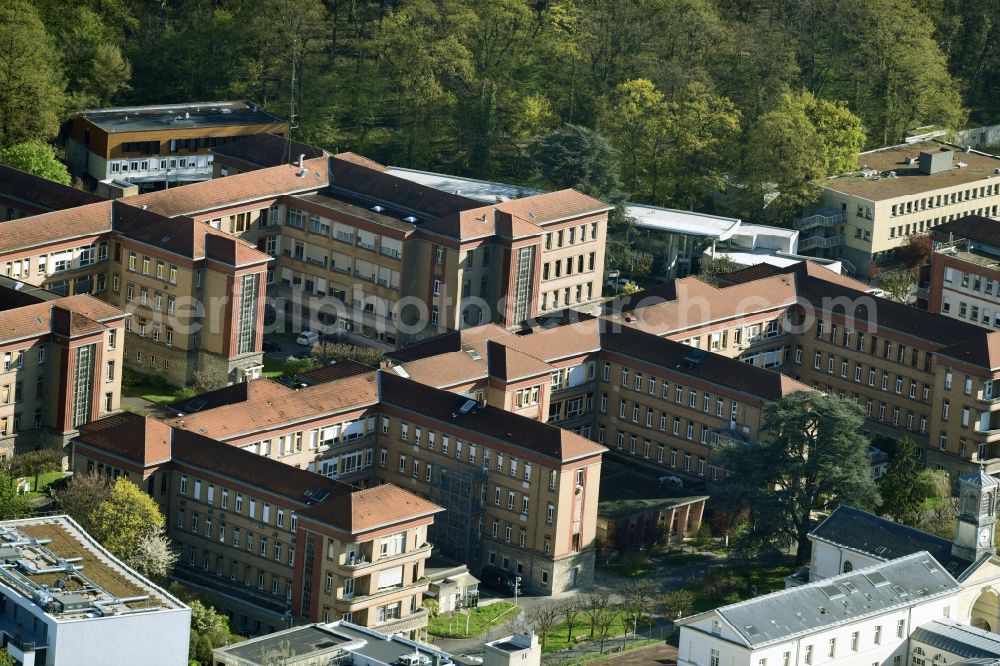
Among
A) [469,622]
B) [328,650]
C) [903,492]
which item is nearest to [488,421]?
[469,622]

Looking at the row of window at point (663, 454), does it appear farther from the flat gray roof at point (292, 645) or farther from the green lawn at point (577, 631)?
the flat gray roof at point (292, 645)

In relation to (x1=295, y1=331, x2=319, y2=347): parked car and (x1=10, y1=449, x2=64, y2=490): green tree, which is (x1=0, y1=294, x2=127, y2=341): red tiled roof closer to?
(x1=10, y1=449, x2=64, y2=490): green tree

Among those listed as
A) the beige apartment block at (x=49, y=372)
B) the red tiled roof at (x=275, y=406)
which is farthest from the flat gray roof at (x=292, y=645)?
the beige apartment block at (x=49, y=372)

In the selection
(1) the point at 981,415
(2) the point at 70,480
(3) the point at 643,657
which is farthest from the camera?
(1) the point at 981,415

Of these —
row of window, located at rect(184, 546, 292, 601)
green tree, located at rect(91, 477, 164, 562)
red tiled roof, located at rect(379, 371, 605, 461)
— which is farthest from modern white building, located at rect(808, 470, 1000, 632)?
green tree, located at rect(91, 477, 164, 562)

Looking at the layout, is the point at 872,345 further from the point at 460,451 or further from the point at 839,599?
the point at 839,599

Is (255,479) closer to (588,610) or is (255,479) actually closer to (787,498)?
(588,610)

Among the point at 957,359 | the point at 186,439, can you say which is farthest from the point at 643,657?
the point at 957,359
